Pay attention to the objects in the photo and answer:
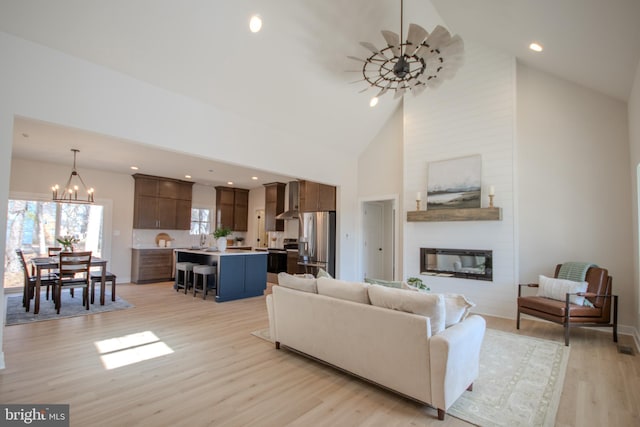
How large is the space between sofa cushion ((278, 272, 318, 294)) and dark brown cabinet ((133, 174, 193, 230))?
20.4 ft

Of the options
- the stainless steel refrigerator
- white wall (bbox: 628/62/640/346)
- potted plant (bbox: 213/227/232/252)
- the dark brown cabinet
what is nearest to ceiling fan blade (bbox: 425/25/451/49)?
white wall (bbox: 628/62/640/346)

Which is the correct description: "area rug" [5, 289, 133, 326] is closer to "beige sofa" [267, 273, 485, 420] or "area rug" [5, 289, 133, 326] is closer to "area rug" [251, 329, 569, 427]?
"area rug" [251, 329, 569, 427]

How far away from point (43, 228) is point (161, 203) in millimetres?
2465

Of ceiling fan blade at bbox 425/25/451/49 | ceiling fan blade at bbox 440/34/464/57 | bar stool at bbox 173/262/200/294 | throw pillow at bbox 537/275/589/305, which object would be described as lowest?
bar stool at bbox 173/262/200/294

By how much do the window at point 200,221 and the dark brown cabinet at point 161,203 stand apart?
420 millimetres

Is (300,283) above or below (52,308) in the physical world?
above

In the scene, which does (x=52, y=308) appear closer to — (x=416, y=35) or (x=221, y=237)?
(x=221, y=237)

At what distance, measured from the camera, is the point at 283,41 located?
13.4ft

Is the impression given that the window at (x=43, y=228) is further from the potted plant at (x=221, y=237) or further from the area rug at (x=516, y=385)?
the area rug at (x=516, y=385)

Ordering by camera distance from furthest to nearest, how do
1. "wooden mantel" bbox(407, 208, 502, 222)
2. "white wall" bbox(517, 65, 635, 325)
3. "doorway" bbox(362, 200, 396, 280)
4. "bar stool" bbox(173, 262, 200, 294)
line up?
"doorway" bbox(362, 200, 396, 280), "bar stool" bbox(173, 262, 200, 294), "wooden mantel" bbox(407, 208, 502, 222), "white wall" bbox(517, 65, 635, 325)

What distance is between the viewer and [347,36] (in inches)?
174

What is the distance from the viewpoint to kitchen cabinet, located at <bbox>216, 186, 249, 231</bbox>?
970 cm

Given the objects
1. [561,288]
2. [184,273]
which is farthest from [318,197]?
[561,288]

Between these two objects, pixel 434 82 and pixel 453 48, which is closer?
pixel 453 48
